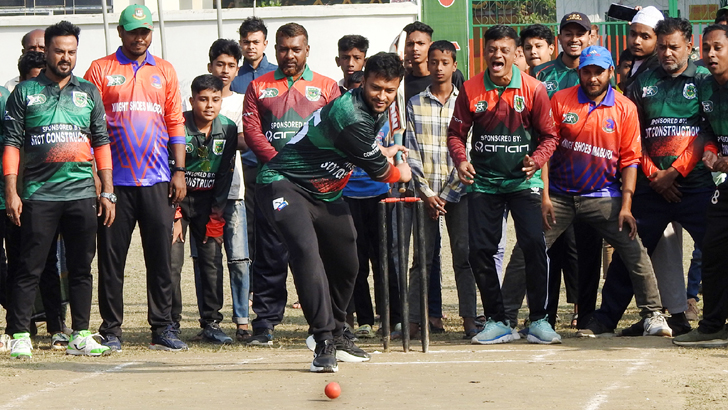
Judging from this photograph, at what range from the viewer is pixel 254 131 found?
343 inches

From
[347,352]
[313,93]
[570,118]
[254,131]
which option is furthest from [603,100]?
[347,352]

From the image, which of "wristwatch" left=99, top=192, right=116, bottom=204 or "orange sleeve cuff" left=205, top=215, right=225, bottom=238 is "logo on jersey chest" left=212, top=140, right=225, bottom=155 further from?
"wristwatch" left=99, top=192, right=116, bottom=204

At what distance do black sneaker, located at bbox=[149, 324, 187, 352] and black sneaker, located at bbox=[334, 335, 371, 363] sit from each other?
1645 millimetres

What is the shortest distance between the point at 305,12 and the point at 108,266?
36.6ft

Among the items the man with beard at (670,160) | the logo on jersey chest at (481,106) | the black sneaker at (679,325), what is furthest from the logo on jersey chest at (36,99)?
the black sneaker at (679,325)

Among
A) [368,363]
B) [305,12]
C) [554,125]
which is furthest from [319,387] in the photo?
[305,12]

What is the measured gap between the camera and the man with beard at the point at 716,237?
327 inches

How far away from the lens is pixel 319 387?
6754 millimetres

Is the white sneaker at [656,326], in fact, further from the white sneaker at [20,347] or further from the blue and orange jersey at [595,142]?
the white sneaker at [20,347]

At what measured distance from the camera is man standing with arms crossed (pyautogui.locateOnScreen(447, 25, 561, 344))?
8.52 m

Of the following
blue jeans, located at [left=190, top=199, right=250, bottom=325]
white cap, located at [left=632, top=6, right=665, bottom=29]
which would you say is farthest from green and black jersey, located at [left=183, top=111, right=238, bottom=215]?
white cap, located at [left=632, top=6, right=665, bottom=29]

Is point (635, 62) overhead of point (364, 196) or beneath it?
overhead

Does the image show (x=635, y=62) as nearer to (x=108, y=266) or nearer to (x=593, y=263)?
(x=593, y=263)

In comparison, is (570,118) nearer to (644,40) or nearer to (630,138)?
(630,138)
